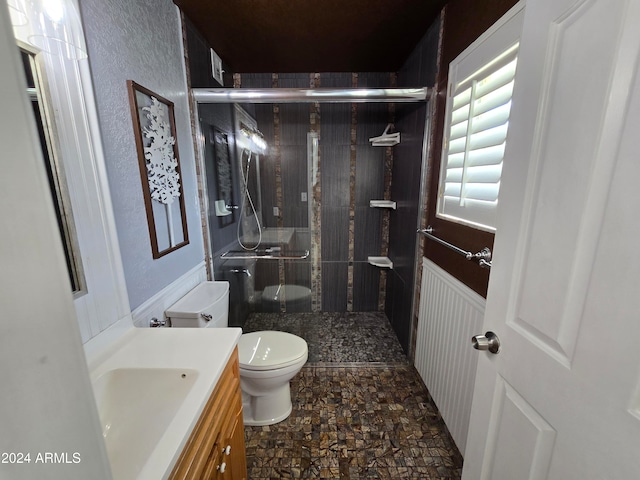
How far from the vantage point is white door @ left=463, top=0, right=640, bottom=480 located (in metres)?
0.45

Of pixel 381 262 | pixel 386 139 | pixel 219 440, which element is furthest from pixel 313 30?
pixel 219 440

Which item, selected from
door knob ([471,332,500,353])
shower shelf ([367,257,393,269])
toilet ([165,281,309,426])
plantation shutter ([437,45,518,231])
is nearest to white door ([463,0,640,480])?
door knob ([471,332,500,353])

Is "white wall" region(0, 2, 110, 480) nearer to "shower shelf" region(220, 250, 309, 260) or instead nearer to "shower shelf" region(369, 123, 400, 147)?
"shower shelf" region(220, 250, 309, 260)

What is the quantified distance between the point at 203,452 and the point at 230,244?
5.47 ft

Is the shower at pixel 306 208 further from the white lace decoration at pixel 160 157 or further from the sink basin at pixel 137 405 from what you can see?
the sink basin at pixel 137 405

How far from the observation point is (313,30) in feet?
5.62

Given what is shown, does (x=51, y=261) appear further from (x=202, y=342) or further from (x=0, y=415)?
(x=202, y=342)

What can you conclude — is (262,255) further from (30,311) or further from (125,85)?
(30,311)

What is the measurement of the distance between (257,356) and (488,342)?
123 centimetres

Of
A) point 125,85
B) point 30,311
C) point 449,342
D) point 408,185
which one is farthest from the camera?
point 408,185

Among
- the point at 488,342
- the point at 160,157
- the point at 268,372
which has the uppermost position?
the point at 160,157

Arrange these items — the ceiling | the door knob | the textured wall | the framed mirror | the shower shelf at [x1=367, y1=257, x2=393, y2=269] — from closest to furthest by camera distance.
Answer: the door knob < the textured wall < the framed mirror < the ceiling < the shower shelf at [x1=367, y1=257, x2=393, y2=269]

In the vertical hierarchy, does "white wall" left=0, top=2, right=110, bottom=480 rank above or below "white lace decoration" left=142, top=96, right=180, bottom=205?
below

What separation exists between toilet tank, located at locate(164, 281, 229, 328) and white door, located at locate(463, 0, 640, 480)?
1300 millimetres
